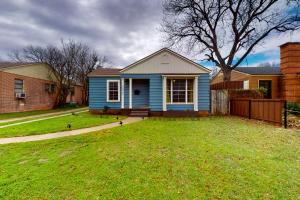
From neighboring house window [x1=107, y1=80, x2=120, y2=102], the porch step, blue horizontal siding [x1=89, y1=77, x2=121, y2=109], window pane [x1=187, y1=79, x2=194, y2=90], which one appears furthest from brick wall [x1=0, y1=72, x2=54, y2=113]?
window pane [x1=187, y1=79, x2=194, y2=90]

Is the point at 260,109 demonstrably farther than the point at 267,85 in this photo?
No

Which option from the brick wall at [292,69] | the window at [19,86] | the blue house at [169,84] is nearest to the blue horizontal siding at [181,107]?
the blue house at [169,84]

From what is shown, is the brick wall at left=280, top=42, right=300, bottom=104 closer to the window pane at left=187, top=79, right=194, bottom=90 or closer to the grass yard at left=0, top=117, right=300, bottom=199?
the window pane at left=187, top=79, right=194, bottom=90

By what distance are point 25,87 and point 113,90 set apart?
1001 centimetres

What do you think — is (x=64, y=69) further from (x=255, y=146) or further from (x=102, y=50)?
(x=255, y=146)

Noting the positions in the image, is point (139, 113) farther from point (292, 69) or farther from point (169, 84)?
point (292, 69)

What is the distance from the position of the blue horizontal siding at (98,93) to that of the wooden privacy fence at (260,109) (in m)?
9.93

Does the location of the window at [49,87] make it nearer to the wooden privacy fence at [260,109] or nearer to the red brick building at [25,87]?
the red brick building at [25,87]

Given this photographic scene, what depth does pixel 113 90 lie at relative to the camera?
1519 cm

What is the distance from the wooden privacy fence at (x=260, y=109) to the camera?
9086 millimetres

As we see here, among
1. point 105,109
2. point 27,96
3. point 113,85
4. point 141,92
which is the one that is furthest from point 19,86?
point 141,92

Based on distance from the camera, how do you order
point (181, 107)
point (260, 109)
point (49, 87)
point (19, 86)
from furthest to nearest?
point (49, 87) < point (19, 86) < point (181, 107) < point (260, 109)

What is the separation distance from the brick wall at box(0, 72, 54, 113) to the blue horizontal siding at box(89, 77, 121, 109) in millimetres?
7633

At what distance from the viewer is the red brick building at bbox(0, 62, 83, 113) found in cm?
1589
